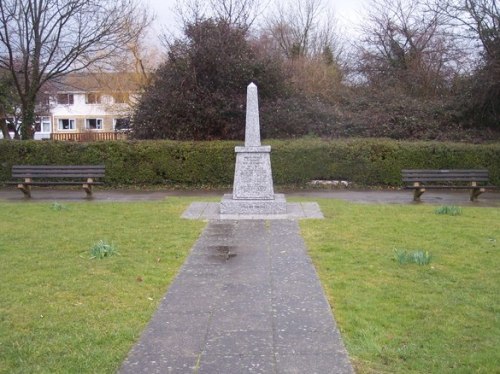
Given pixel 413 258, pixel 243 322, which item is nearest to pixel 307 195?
pixel 413 258

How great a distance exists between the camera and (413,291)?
5.56 metres

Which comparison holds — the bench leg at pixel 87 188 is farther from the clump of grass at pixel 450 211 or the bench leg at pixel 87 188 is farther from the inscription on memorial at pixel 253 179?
the clump of grass at pixel 450 211

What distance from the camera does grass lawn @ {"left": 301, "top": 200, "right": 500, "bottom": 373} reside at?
157 inches

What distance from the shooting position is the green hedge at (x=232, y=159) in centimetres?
1661

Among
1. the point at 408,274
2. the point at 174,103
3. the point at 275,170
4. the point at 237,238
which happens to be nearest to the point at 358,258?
the point at 408,274

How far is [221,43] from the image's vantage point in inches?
760

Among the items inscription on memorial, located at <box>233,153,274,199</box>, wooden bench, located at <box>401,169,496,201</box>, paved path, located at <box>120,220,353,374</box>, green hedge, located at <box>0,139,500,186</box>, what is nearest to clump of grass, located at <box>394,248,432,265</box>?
paved path, located at <box>120,220,353,374</box>

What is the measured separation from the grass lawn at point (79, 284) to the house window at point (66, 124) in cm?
5709

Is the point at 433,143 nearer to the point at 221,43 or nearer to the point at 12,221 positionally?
the point at 221,43

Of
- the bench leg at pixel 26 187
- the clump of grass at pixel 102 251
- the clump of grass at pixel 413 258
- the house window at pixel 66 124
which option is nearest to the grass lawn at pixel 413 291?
the clump of grass at pixel 413 258

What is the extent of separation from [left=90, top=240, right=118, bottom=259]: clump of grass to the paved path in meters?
1.01

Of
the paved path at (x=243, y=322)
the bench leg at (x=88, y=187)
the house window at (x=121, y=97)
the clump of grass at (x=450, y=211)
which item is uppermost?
the house window at (x=121, y=97)

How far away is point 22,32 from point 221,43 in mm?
7532

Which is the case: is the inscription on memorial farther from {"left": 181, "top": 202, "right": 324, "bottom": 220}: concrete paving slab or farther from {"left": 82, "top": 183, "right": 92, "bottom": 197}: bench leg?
{"left": 82, "top": 183, "right": 92, "bottom": 197}: bench leg
